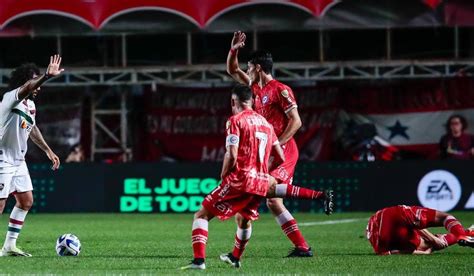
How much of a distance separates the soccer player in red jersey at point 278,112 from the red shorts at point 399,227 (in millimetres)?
868

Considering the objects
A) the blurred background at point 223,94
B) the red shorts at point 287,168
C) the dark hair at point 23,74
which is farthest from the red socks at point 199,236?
the blurred background at point 223,94

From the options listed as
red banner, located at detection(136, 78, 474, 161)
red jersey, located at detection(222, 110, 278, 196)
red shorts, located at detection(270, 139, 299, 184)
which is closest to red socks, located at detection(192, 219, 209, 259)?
red jersey, located at detection(222, 110, 278, 196)

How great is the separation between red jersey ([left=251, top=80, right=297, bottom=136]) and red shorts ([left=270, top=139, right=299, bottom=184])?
24 centimetres

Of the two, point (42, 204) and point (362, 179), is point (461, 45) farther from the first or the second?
point (42, 204)

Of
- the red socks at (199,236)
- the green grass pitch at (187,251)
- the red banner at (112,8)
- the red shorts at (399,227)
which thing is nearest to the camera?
the red socks at (199,236)

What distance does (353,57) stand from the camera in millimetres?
29594

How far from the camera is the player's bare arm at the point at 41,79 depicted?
13.8 m

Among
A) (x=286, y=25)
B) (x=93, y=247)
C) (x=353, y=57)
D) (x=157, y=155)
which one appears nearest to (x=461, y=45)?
(x=353, y=57)

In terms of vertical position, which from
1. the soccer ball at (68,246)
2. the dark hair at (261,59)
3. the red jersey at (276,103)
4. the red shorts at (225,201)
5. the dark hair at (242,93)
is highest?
the dark hair at (261,59)

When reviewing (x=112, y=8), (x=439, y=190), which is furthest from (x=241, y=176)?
(x=112, y=8)

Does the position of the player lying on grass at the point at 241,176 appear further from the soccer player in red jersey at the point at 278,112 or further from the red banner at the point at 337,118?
the red banner at the point at 337,118

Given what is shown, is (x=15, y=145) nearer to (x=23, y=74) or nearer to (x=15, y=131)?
(x=15, y=131)

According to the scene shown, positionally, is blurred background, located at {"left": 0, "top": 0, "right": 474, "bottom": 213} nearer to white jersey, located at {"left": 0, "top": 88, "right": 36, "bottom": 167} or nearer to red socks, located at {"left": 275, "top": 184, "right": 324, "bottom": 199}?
white jersey, located at {"left": 0, "top": 88, "right": 36, "bottom": 167}

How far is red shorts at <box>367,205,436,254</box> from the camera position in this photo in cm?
1498
